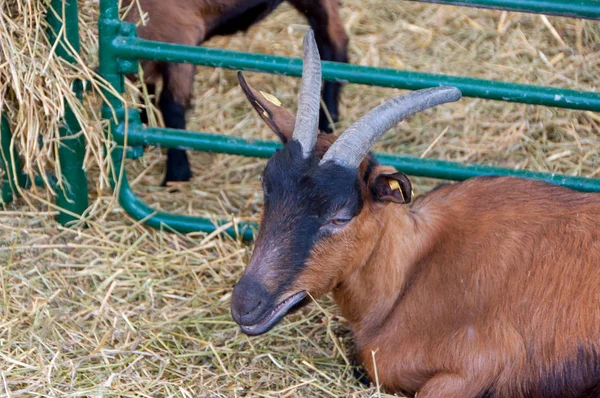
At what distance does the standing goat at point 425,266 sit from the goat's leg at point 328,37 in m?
2.26

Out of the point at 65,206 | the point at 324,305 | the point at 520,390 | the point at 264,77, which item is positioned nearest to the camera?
the point at 520,390

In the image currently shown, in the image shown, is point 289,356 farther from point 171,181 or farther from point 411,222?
point 171,181

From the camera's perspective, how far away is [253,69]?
4391 millimetres

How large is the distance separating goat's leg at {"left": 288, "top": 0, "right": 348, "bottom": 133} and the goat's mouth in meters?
2.57

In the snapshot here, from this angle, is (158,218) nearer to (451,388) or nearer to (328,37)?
(328,37)

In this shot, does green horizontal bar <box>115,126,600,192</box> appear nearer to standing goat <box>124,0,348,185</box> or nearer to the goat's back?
the goat's back

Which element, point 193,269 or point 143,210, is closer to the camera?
point 193,269

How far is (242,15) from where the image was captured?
213 inches

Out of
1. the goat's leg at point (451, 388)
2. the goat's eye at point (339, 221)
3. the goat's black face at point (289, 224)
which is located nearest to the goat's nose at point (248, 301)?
the goat's black face at point (289, 224)

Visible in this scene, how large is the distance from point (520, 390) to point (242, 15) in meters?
2.94

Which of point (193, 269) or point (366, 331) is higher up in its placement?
point (366, 331)

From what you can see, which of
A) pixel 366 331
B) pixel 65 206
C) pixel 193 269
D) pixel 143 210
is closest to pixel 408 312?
pixel 366 331

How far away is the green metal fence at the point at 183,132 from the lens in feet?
13.8

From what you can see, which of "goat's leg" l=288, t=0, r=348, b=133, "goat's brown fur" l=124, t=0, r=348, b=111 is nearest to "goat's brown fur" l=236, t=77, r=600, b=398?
"goat's brown fur" l=124, t=0, r=348, b=111
